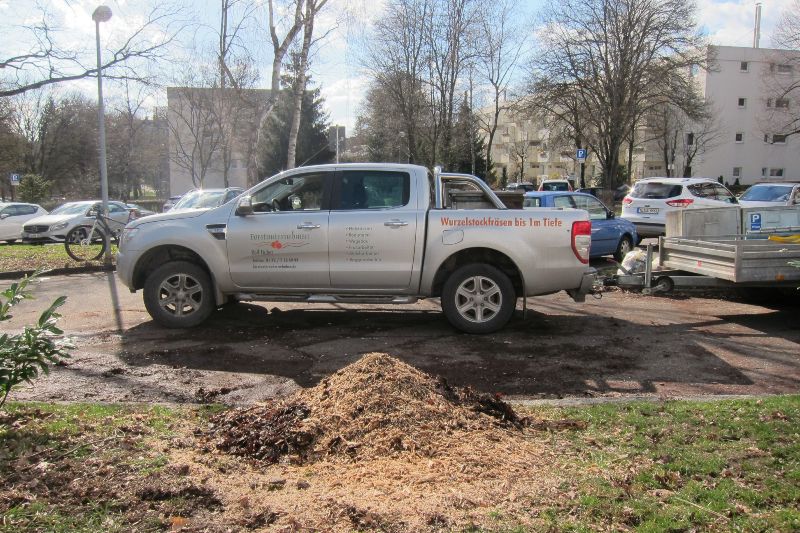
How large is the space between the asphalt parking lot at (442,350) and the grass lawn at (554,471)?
90cm

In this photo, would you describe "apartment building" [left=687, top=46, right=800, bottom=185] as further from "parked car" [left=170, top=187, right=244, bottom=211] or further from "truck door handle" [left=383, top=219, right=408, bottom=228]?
"truck door handle" [left=383, top=219, right=408, bottom=228]

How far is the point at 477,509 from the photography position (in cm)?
322

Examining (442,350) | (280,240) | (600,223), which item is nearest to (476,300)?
(442,350)

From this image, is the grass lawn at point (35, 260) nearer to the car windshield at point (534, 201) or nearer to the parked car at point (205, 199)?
the parked car at point (205, 199)

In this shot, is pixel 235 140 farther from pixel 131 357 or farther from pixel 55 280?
pixel 131 357

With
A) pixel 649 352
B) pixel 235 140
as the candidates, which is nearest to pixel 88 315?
pixel 649 352

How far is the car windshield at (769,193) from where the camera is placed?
20453mm

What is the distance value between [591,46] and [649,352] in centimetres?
3257

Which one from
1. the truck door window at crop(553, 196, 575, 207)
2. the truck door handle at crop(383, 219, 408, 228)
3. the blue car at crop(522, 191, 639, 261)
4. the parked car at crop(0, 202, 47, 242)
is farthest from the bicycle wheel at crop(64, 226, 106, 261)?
the truck door window at crop(553, 196, 575, 207)

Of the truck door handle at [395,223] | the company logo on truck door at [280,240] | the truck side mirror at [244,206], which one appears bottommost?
the company logo on truck door at [280,240]

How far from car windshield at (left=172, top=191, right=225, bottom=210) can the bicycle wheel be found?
6.76ft

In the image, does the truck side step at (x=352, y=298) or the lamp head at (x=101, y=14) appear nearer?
the truck side step at (x=352, y=298)

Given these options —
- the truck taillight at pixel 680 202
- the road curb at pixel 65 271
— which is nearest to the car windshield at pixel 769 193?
the truck taillight at pixel 680 202

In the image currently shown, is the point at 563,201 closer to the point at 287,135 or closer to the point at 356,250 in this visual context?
the point at 356,250
